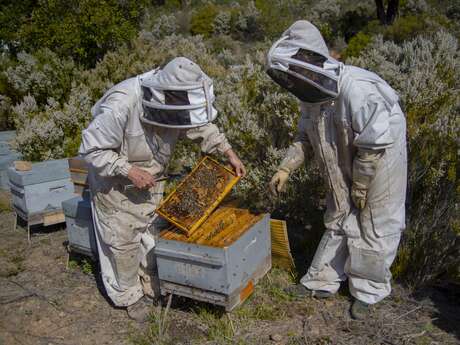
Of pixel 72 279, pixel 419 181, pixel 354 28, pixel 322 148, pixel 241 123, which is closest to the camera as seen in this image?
pixel 322 148

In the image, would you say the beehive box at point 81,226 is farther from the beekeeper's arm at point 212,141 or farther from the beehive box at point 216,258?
the beekeeper's arm at point 212,141

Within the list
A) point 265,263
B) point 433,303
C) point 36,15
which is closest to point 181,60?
point 265,263

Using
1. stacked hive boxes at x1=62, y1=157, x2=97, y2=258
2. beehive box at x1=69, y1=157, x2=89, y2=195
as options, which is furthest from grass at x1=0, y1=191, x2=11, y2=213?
stacked hive boxes at x1=62, y1=157, x2=97, y2=258

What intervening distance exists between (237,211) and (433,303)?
175 cm

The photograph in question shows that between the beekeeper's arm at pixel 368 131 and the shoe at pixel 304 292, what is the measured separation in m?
1.03

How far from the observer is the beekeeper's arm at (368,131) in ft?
9.71

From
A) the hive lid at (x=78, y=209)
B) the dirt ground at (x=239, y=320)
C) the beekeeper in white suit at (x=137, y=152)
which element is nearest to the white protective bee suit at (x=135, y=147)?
the beekeeper in white suit at (x=137, y=152)

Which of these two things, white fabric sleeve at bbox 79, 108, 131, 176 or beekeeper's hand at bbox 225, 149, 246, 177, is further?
beekeeper's hand at bbox 225, 149, 246, 177

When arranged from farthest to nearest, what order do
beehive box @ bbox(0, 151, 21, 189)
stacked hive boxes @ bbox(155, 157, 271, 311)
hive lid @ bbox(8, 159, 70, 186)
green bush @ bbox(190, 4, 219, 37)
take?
green bush @ bbox(190, 4, 219, 37), beehive box @ bbox(0, 151, 21, 189), hive lid @ bbox(8, 159, 70, 186), stacked hive boxes @ bbox(155, 157, 271, 311)

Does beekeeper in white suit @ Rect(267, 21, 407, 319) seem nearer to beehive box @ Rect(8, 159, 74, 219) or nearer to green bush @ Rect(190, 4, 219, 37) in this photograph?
beehive box @ Rect(8, 159, 74, 219)

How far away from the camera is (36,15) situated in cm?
1015

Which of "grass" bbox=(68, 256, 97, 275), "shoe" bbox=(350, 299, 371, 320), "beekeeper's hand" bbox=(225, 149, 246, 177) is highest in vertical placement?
"beekeeper's hand" bbox=(225, 149, 246, 177)

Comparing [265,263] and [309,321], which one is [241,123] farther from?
[309,321]

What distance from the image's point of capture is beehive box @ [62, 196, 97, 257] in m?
4.14
